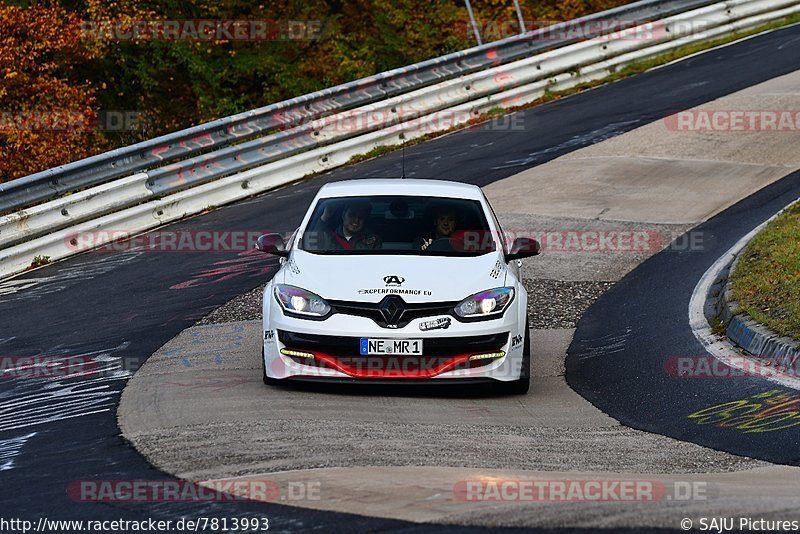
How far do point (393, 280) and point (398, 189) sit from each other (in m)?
1.62

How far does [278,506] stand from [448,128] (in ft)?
51.1

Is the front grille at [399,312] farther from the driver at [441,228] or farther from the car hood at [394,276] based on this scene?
the driver at [441,228]

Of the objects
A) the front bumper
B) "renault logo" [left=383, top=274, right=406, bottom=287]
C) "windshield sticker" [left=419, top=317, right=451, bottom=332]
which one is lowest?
the front bumper

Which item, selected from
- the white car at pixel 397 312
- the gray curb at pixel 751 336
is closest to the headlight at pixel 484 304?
the white car at pixel 397 312

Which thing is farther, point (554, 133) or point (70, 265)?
point (554, 133)

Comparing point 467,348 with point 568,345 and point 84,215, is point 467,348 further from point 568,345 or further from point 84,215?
point 84,215

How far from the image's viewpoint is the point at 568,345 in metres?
11.3

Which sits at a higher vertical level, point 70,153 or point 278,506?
point 278,506

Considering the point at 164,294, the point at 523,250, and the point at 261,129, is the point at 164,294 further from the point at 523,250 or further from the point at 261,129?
the point at 261,129

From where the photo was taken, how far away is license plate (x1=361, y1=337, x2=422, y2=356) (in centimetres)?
889

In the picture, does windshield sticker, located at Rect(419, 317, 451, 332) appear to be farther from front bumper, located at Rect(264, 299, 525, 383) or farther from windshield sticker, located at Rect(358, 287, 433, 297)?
windshield sticker, located at Rect(358, 287, 433, 297)

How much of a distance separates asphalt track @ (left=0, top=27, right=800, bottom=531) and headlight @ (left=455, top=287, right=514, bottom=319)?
1236 mm

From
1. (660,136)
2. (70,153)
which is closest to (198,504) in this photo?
(660,136)

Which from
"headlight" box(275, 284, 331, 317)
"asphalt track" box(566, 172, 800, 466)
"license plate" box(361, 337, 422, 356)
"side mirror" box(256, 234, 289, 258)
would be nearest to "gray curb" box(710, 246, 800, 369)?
"asphalt track" box(566, 172, 800, 466)
